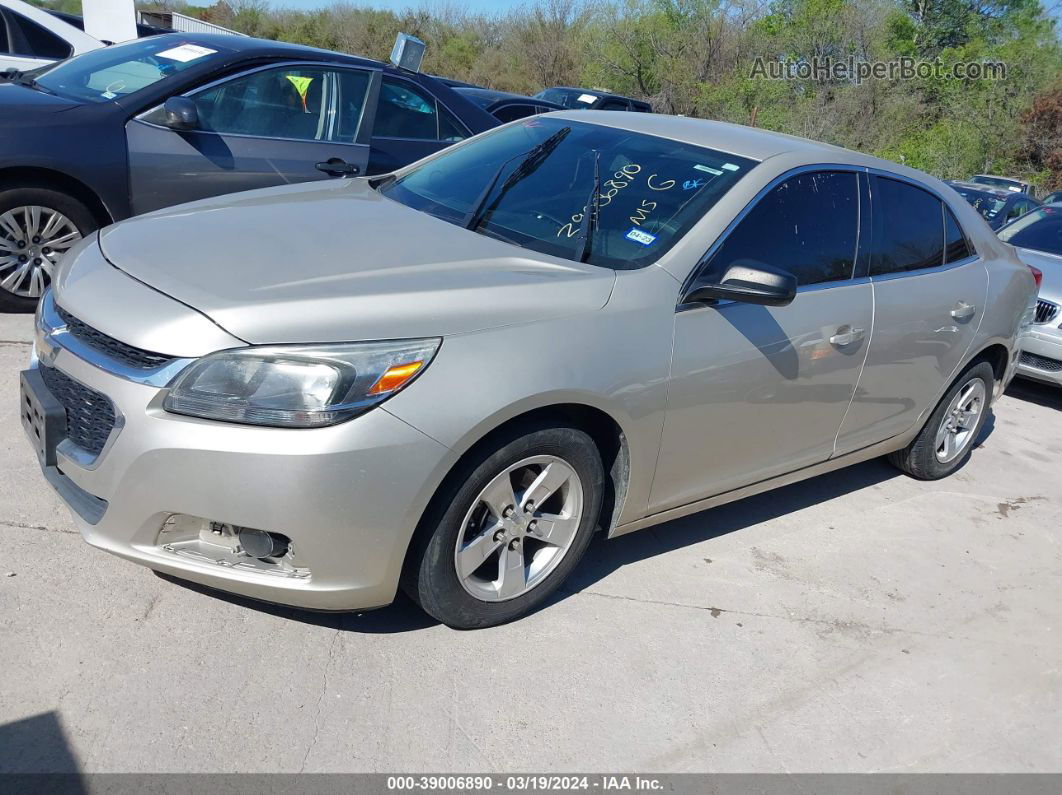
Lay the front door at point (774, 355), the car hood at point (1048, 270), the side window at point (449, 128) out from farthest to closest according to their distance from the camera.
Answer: the car hood at point (1048, 270) → the side window at point (449, 128) → the front door at point (774, 355)

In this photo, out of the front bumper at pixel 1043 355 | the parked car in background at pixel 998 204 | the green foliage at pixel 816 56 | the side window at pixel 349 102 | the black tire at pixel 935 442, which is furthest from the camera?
the green foliage at pixel 816 56

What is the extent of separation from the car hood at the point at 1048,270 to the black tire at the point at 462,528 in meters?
5.40

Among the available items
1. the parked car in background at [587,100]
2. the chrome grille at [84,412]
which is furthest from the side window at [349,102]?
the parked car in background at [587,100]

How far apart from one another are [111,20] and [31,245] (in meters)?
7.13

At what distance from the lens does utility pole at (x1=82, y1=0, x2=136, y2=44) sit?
10945 mm

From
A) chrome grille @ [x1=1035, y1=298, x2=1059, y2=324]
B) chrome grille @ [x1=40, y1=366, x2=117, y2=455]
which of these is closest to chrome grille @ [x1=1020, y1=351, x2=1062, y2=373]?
chrome grille @ [x1=1035, y1=298, x2=1059, y2=324]

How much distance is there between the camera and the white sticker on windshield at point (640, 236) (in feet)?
11.4

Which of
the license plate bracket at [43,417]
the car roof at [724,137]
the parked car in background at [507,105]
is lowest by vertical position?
the license plate bracket at [43,417]

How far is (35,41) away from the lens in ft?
28.6

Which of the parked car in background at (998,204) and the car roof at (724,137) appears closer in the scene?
the car roof at (724,137)

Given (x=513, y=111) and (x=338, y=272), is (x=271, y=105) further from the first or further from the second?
(x=513, y=111)

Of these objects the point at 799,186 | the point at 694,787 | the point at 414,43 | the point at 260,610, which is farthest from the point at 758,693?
the point at 414,43

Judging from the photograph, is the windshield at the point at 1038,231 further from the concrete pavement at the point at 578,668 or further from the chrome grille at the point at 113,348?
the chrome grille at the point at 113,348

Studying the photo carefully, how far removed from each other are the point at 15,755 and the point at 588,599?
190cm
